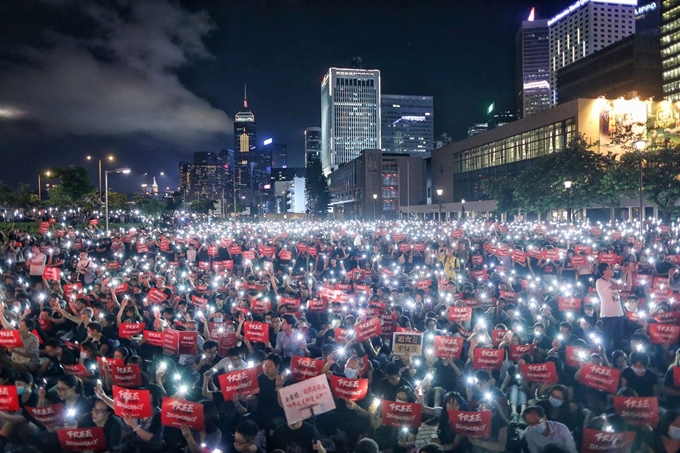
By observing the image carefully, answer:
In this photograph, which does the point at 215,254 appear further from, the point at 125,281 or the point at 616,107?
the point at 616,107

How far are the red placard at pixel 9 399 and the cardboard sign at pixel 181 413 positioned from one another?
6.91ft

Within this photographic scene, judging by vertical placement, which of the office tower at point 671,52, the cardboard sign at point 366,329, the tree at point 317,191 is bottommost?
the cardboard sign at point 366,329

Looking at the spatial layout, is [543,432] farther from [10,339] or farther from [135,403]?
[10,339]

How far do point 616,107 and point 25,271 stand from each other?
195ft

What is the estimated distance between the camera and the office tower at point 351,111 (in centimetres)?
19175

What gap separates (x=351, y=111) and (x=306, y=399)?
193 metres

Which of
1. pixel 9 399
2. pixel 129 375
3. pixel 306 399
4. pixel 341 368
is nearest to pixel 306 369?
pixel 341 368

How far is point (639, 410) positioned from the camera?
6.24 metres

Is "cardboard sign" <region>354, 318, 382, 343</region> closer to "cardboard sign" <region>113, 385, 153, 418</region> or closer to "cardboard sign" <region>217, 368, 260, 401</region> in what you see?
"cardboard sign" <region>217, 368, 260, 401</region>

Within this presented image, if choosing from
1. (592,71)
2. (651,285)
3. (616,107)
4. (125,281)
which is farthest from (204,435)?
(592,71)

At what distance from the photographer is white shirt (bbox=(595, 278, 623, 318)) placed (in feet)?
35.1

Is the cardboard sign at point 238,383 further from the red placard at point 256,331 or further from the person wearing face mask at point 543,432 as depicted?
the person wearing face mask at point 543,432

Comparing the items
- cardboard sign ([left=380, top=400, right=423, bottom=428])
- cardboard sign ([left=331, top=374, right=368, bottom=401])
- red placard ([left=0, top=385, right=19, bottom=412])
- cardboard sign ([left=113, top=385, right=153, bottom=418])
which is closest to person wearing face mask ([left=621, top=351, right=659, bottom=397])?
cardboard sign ([left=380, top=400, right=423, bottom=428])

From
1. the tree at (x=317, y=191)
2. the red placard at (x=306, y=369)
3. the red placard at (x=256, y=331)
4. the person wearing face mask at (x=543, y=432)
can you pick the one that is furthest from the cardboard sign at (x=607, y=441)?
the tree at (x=317, y=191)
